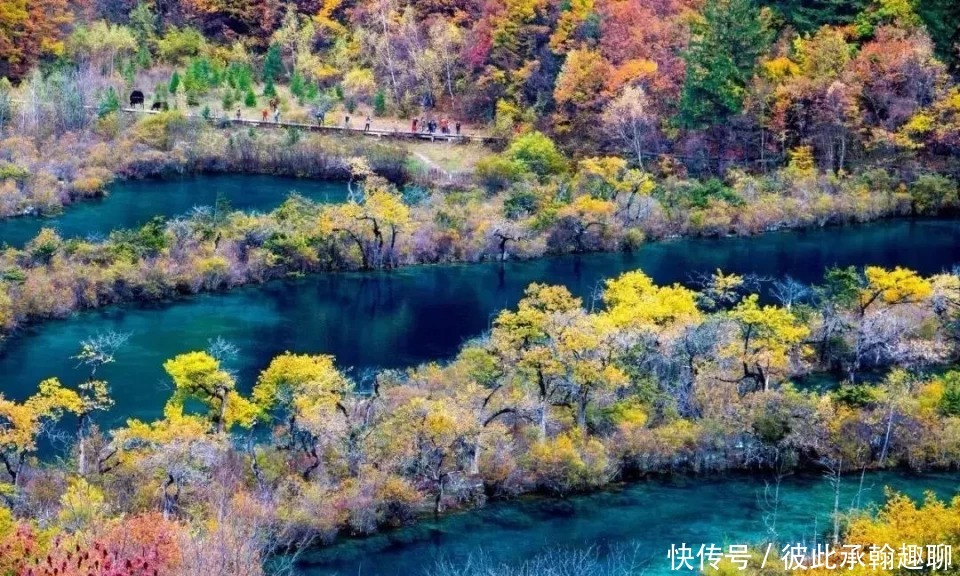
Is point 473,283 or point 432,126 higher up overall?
point 432,126

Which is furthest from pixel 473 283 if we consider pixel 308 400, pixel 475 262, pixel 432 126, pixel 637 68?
pixel 432 126

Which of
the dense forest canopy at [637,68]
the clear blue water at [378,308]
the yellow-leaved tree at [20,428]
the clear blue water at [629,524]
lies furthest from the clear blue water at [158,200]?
the clear blue water at [629,524]

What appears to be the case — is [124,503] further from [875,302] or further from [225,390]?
[875,302]

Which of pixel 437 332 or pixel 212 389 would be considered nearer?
pixel 212 389

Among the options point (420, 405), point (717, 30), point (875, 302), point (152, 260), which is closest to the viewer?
point (420, 405)

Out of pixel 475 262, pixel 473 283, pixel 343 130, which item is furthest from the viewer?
pixel 343 130

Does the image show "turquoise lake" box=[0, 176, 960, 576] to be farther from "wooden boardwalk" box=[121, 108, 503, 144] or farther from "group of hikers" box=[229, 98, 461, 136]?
"group of hikers" box=[229, 98, 461, 136]

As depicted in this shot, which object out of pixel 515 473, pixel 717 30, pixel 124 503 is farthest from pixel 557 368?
pixel 717 30

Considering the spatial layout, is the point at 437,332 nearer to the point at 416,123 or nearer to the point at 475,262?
the point at 475,262
